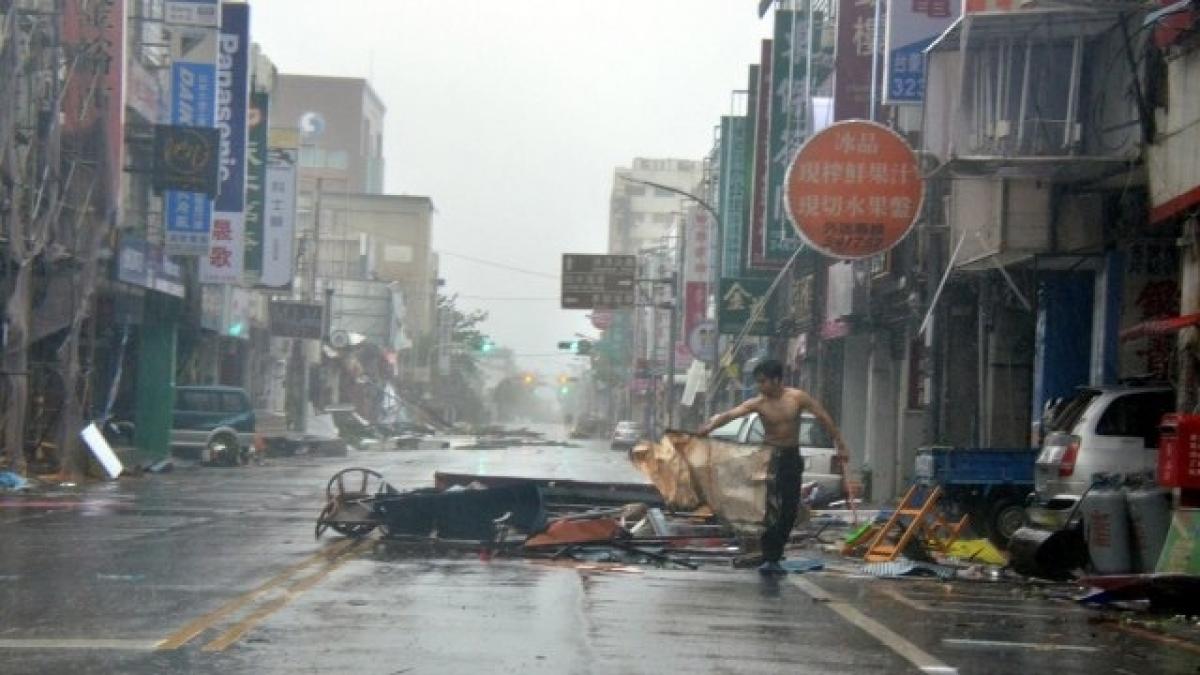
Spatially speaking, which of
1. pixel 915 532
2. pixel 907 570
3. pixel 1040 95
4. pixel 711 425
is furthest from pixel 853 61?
pixel 907 570

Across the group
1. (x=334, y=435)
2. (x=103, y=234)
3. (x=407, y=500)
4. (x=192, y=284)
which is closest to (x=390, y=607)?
(x=407, y=500)

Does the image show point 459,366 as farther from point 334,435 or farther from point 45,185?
point 45,185

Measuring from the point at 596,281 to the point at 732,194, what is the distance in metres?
9.50

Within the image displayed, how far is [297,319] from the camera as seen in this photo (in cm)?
6456

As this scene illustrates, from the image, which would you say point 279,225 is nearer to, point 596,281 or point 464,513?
point 596,281

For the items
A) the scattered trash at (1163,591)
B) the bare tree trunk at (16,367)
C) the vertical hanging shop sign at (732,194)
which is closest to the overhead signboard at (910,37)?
the bare tree trunk at (16,367)


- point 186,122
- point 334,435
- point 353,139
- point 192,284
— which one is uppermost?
point 353,139

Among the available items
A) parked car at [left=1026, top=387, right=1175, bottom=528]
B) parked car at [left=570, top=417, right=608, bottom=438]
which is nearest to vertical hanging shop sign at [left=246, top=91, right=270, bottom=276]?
parked car at [left=1026, top=387, right=1175, bottom=528]

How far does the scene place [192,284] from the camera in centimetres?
4675

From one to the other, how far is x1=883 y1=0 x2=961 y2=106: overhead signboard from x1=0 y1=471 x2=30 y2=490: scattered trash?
14.9 metres

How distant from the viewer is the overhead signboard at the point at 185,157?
37.8m

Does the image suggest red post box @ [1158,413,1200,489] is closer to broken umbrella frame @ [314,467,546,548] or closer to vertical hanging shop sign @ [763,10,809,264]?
broken umbrella frame @ [314,467,546,548]

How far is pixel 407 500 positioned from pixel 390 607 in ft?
15.0

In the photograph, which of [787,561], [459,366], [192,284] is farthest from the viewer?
[459,366]
